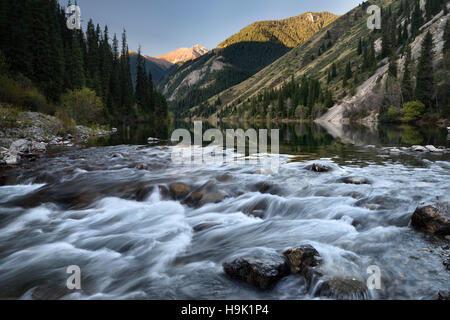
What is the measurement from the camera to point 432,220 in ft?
20.7

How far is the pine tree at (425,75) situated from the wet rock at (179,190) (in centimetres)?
6633

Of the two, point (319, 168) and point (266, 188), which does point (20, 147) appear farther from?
point (319, 168)

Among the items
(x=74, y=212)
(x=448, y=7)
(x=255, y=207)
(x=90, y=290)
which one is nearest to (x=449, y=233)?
(x=255, y=207)

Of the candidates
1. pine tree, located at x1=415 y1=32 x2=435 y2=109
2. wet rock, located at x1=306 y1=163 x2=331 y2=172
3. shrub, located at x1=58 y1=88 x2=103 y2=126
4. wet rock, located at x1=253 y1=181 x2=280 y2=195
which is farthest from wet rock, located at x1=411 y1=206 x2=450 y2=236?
pine tree, located at x1=415 y1=32 x2=435 y2=109

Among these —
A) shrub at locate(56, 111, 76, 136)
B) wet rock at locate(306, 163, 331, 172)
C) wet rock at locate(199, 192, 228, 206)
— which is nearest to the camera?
wet rock at locate(199, 192, 228, 206)

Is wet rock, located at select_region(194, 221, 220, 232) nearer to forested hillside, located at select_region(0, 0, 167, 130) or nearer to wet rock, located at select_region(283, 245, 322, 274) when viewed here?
wet rock, located at select_region(283, 245, 322, 274)

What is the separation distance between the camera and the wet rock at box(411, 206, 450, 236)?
6.08 m

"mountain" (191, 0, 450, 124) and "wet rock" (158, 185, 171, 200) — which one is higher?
"mountain" (191, 0, 450, 124)

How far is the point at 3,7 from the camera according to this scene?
3894 cm

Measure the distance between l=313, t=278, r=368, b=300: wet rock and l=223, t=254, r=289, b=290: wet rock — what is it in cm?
75

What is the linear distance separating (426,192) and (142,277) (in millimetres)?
9851

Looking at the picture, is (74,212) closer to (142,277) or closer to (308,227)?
(142,277)

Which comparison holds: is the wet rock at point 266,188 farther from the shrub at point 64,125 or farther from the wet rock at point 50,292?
the shrub at point 64,125

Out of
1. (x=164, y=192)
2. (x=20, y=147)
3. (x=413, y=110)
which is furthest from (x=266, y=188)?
(x=413, y=110)
